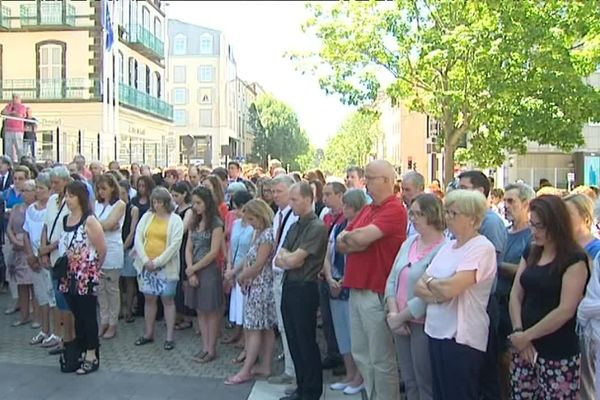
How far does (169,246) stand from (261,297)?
5.22 feet

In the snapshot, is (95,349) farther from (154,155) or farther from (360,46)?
(154,155)

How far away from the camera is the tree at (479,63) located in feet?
48.8

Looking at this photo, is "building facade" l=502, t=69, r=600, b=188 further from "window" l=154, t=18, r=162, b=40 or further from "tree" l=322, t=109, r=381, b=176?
"tree" l=322, t=109, r=381, b=176

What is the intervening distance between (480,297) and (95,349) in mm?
4105

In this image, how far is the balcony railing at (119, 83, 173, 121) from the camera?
3212 cm

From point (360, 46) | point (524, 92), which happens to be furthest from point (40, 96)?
point (524, 92)

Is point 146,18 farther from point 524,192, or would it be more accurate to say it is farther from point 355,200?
point 524,192

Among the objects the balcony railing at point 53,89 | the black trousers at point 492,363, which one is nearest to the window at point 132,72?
the balcony railing at point 53,89

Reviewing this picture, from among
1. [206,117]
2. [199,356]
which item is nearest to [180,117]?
[206,117]

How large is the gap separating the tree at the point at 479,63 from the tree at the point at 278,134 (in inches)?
2291

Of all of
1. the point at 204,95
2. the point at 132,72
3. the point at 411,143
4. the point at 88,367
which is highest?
the point at 204,95

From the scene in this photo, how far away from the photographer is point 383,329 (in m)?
5.28

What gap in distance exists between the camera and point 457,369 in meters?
4.37

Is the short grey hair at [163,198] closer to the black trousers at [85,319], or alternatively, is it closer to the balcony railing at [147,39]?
the black trousers at [85,319]
